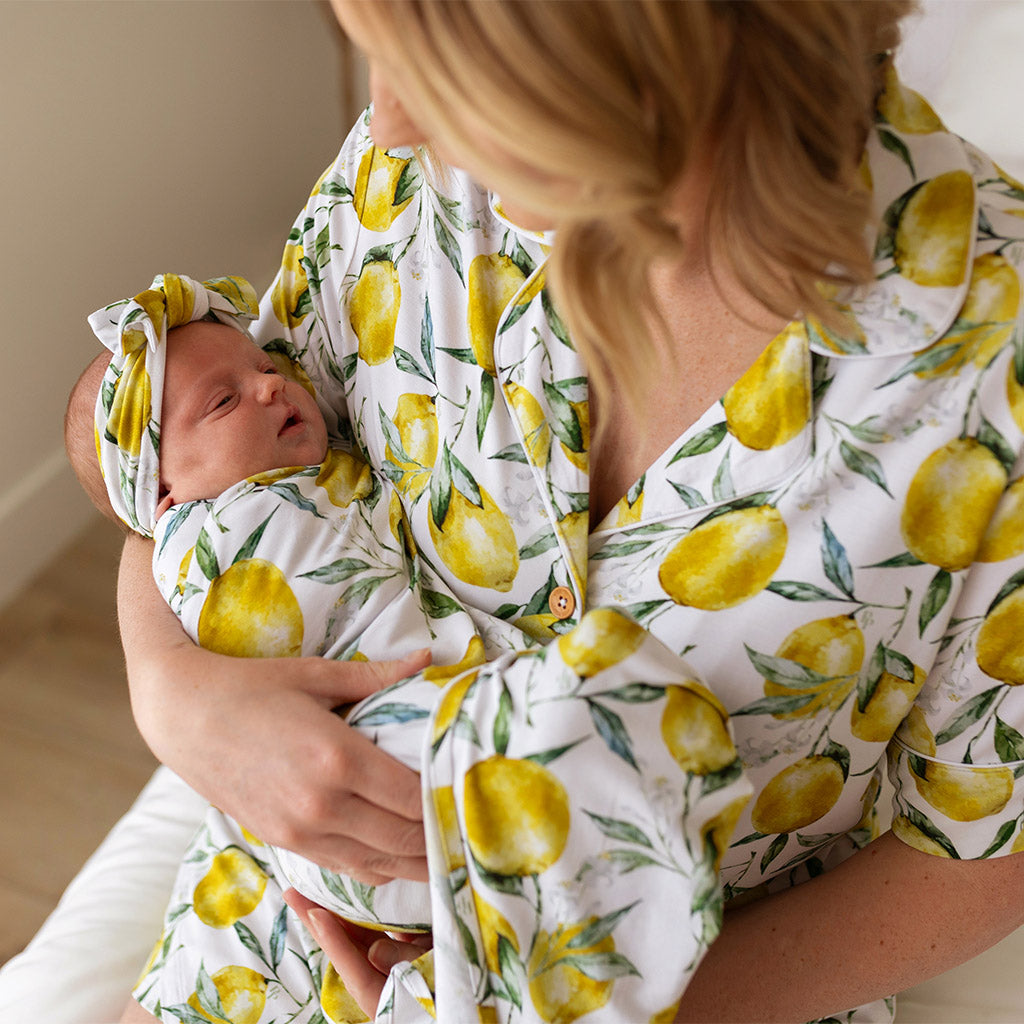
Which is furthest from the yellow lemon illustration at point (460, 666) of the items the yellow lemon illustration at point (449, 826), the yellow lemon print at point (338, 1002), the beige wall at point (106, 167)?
the beige wall at point (106, 167)

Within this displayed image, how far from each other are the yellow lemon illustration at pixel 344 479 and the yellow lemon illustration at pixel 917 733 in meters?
0.51

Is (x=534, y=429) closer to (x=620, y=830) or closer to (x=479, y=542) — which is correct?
(x=479, y=542)

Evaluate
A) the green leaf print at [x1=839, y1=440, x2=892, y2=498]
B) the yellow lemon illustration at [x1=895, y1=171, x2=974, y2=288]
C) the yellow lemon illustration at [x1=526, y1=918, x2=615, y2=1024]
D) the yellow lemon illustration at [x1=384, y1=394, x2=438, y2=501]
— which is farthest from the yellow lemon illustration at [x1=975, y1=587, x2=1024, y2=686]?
the yellow lemon illustration at [x1=384, y1=394, x2=438, y2=501]

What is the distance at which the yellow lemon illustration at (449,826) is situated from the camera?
693 mm

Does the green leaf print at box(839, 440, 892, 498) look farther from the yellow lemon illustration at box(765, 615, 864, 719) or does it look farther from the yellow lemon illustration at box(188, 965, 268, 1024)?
the yellow lemon illustration at box(188, 965, 268, 1024)

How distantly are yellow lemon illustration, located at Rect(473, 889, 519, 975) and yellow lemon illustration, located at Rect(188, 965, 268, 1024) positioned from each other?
1.20ft

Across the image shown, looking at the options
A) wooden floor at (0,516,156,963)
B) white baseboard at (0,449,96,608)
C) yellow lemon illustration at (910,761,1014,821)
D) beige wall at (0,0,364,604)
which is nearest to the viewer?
yellow lemon illustration at (910,761,1014,821)

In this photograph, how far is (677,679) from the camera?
0.68 meters

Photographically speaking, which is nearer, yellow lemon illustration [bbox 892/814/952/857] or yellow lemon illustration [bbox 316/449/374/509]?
yellow lemon illustration [bbox 892/814/952/857]

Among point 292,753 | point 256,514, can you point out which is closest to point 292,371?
point 256,514

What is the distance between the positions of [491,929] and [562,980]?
0.06 meters

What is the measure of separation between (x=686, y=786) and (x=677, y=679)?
66mm

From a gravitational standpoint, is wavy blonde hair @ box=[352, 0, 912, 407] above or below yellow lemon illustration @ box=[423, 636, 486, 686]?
above

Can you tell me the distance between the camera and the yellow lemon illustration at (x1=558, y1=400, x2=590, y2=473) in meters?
0.82
